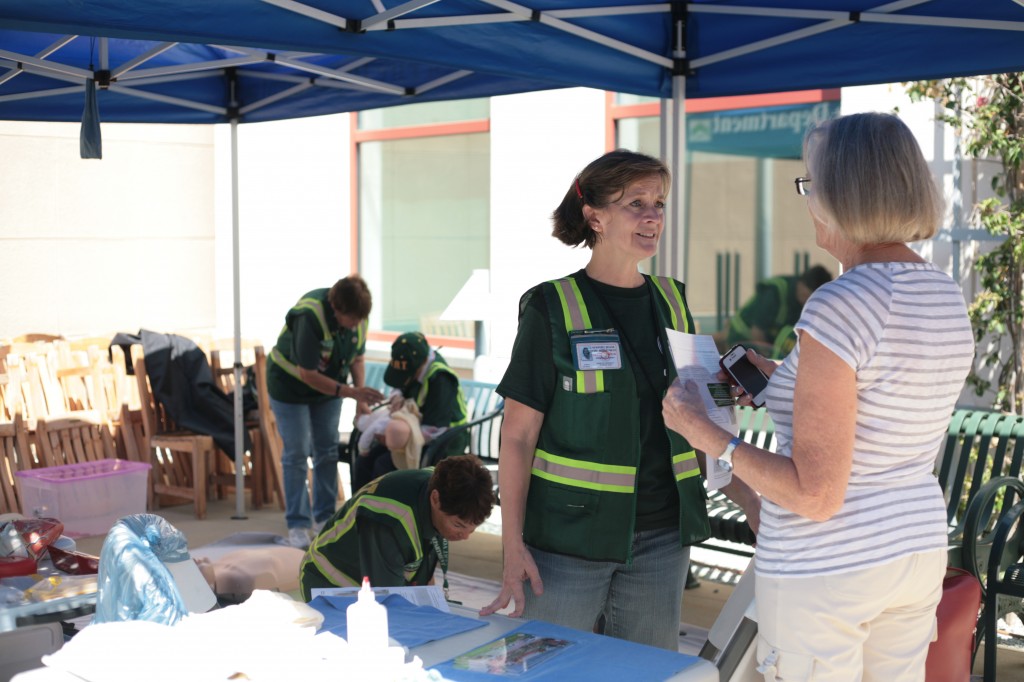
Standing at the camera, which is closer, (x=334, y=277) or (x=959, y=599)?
(x=959, y=599)

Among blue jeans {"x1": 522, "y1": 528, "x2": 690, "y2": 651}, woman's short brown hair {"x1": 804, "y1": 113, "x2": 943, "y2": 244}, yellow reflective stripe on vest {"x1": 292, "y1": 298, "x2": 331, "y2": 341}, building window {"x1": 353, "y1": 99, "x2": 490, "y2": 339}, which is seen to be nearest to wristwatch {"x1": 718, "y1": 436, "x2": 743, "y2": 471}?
woman's short brown hair {"x1": 804, "y1": 113, "x2": 943, "y2": 244}

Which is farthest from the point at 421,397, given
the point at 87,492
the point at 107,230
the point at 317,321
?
the point at 107,230

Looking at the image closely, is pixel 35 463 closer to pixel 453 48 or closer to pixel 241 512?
pixel 241 512

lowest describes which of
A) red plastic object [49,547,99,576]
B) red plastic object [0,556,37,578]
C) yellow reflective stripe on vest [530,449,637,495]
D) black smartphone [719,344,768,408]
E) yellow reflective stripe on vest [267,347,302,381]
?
red plastic object [49,547,99,576]

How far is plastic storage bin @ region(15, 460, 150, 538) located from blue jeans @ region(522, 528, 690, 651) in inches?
186

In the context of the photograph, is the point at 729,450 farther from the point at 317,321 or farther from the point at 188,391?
the point at 188,391

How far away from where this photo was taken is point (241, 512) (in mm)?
7535

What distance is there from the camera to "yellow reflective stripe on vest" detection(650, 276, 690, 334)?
2.77m

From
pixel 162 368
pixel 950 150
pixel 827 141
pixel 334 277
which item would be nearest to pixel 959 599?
pixel 827 141

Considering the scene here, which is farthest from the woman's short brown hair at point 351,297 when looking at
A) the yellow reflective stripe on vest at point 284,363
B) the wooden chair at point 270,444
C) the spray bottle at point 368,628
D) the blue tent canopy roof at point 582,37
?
the spray bottle at point 368,628

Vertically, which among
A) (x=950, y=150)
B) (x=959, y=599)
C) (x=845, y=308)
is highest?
(x=950, y=150)

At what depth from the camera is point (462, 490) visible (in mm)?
3213

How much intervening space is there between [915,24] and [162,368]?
5.41 m

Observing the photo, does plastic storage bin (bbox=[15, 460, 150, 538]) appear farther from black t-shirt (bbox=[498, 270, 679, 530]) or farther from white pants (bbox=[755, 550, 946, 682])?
white pants (bbox=[755, 550, 946, 682])
